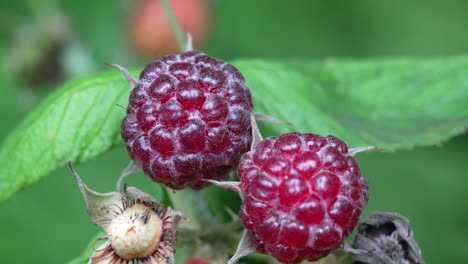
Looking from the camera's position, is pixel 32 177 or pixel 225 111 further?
pixel 32 177

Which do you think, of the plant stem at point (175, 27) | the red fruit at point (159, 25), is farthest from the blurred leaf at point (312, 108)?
the red fruit at point (159, 25)

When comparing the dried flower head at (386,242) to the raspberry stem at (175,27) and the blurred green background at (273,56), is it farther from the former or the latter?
the blurred green background at (273,56)

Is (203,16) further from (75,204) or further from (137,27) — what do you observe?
(75,204)

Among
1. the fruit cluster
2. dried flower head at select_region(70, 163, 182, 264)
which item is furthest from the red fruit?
dried flower head at select_region(70, 163, 182, 264)

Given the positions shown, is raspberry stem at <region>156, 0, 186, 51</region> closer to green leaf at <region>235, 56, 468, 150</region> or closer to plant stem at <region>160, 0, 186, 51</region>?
plant stem at <region>160, 0, 186, 51</region>

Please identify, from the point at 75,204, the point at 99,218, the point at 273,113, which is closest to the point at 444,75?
the point at 273,113

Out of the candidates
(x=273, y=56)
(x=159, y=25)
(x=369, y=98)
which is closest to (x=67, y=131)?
(x=369, y=98)

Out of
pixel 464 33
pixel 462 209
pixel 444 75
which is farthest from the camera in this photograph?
pixel 464 33

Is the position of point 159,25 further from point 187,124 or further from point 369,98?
point 187,124
